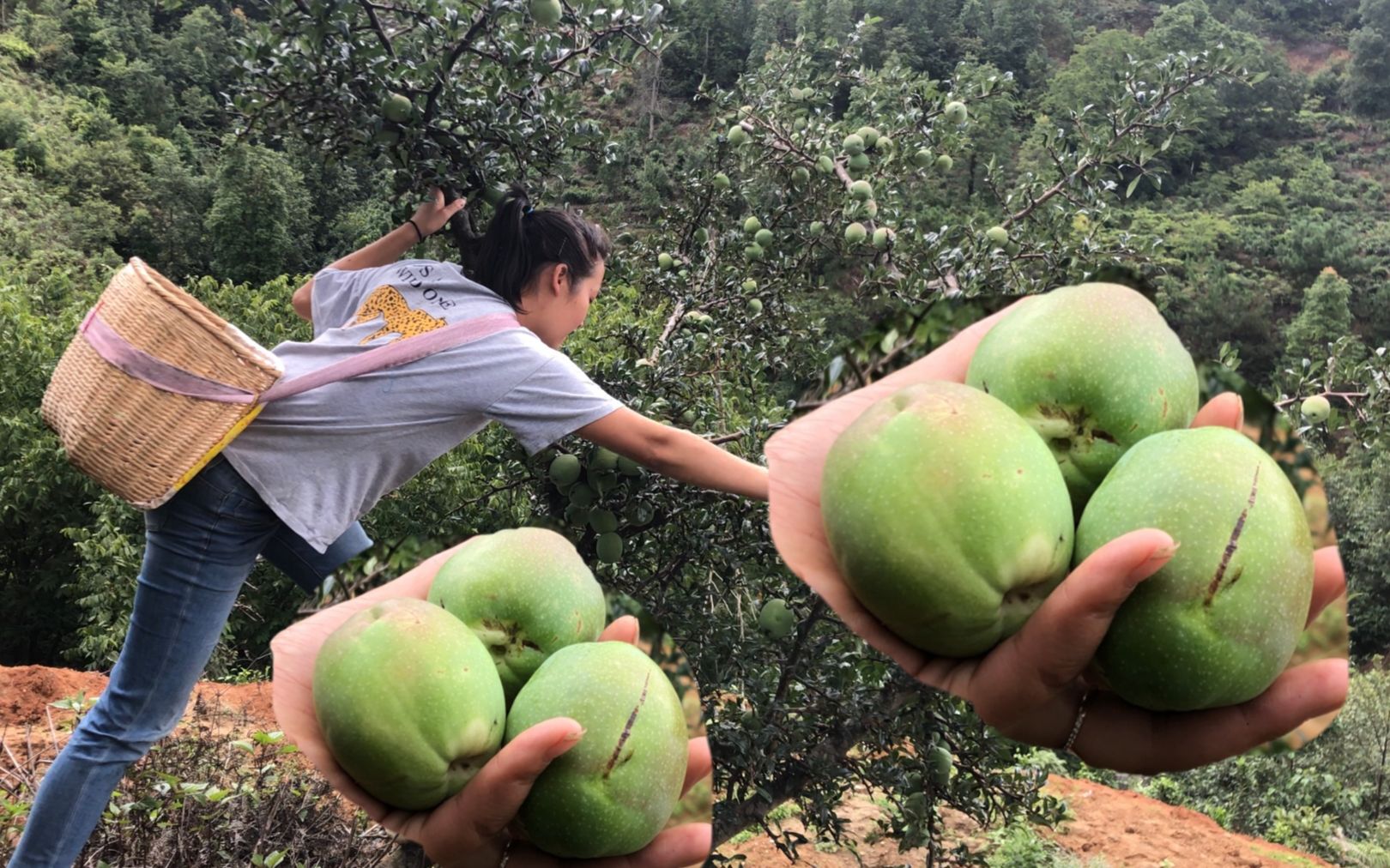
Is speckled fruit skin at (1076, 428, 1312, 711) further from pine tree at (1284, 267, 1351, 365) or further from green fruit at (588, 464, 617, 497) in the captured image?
pine tree at (1284, 267, 1351, 365)

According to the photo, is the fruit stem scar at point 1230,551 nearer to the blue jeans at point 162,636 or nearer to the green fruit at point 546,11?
the blue jeans at point 162,636

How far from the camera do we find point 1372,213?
123ft

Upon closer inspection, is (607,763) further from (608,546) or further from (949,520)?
(608,546)

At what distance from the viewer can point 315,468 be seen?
6.70ft

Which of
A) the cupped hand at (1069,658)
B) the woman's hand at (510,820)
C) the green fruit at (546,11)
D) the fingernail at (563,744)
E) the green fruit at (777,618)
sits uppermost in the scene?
the green fruit at (546,11)

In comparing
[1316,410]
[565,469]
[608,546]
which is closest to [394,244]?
[565,469]

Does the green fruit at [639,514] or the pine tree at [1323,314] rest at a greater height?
the green fruit at [639,514]

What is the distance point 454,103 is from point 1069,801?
651 cm

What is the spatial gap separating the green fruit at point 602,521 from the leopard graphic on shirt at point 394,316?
75cm

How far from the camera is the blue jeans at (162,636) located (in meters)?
2.03

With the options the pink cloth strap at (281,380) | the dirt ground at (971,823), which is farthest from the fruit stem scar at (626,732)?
the dirt ground at (971,823)

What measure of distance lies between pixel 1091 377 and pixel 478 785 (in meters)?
0.75

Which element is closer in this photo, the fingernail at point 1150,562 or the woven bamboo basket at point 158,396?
the fingernail at point 1150,562

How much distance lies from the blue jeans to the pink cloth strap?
0.57 ft
